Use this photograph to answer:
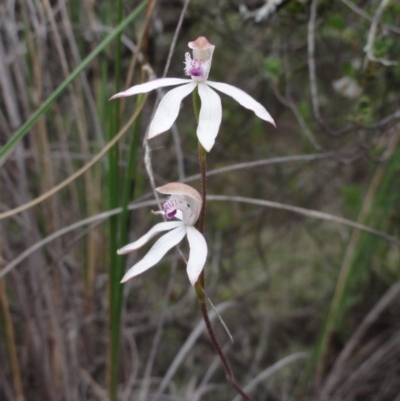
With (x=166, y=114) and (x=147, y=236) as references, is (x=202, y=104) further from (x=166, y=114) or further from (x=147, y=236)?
(x=147, y=236)

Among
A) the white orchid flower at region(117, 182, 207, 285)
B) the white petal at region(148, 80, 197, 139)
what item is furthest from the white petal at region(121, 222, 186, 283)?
the white petal at region(148, 80, 197, 139)

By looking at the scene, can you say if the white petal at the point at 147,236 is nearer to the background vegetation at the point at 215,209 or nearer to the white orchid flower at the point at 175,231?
the white orchid flower at the point at 175,231

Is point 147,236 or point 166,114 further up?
point 166,114

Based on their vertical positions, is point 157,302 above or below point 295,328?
above

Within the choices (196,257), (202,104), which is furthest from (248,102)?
(196,257)

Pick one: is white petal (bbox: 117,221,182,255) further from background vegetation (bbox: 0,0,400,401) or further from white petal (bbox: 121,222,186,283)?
background vegetation (bbox: 0,0,400,401)

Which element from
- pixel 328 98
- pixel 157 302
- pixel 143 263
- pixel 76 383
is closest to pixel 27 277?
pixel 76 383

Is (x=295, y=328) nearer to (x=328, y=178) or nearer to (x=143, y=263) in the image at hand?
(x=328, y=178)
